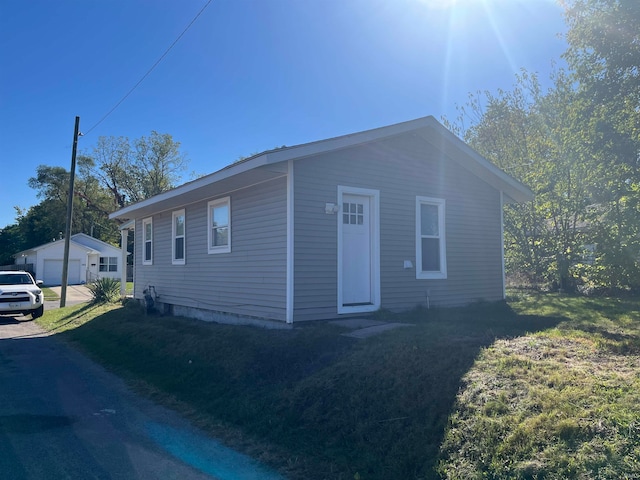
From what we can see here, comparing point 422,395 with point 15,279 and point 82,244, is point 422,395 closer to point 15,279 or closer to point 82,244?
point 15,279

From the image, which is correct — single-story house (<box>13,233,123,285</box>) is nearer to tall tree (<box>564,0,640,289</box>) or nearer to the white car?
the white car

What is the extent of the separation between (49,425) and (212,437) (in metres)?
2.06

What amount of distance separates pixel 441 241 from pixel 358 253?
251cm

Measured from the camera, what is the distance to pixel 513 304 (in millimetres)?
12219

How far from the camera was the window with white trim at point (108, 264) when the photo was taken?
44.0 metres

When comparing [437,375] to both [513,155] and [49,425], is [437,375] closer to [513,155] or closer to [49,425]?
[49,425]

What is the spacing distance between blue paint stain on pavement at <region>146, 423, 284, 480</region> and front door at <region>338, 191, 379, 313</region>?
4.65 metres

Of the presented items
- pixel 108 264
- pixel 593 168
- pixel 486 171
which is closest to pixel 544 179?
pixel 593 168

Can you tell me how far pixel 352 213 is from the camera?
31.9 feet

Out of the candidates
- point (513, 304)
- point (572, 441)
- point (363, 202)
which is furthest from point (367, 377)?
point (513, 304)

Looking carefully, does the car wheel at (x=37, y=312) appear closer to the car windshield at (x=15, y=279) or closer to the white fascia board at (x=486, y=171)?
the car windshield at (x=15, y=279)

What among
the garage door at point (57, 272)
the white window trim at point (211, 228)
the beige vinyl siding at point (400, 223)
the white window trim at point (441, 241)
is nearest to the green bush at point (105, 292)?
the white window trim at point (211, 228)

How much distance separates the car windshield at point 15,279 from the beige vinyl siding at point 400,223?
13.9 metres

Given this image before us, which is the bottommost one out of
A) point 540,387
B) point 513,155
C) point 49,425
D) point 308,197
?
point 49,425
